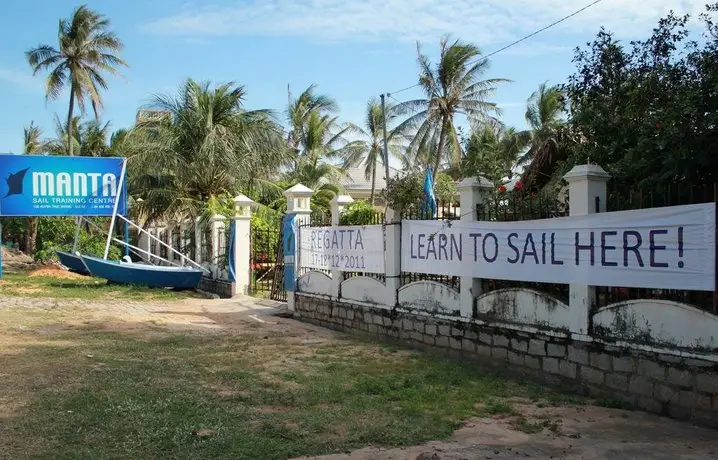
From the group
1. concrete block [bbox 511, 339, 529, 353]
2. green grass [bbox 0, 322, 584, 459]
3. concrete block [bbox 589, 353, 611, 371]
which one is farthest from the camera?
concrete block [bbox 511, 339, 529, 353]

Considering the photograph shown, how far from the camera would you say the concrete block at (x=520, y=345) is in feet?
24.5

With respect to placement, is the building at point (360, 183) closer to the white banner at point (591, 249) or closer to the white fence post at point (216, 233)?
the white fence post at point (216, 233)

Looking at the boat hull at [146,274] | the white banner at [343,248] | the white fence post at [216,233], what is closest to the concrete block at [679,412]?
the white banner at [343,248]

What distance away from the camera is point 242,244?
17.1m

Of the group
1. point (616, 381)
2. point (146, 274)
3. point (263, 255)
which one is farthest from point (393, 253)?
point (146, 274)

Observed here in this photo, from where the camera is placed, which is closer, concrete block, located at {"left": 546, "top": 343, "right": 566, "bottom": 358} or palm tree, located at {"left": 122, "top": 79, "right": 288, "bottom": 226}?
concrete block, located at {"left": 546, "top": 343, "right": 566, "bottom": 358}

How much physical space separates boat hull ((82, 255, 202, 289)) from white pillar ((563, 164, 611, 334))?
13195 mm

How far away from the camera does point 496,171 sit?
1026 centimetres

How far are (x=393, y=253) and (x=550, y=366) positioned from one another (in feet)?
11.6

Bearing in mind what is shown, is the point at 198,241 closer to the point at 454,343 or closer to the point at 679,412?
the point at 454,343

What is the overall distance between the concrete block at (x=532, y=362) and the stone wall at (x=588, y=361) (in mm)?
11

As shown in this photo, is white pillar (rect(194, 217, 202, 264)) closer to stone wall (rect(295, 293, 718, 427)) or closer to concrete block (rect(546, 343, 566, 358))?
stone wall (rect(295, 293, 718, 427))

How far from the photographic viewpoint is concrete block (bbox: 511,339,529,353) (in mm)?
7480

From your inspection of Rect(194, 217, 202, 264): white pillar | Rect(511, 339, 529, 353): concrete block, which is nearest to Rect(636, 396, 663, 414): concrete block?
Rect(511, 339, 529, 353): concrete block
